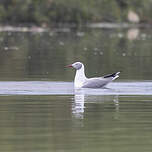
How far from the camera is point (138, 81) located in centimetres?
1859

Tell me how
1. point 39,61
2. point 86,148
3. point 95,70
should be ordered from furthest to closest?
point 39,61, point 95,70, point 86,148

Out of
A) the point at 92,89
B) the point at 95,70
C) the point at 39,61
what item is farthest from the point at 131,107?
the point at 39,61

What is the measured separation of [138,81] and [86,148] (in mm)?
8457

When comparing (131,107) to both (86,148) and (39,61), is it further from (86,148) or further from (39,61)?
(39,61)

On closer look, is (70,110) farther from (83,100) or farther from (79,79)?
(79,79)

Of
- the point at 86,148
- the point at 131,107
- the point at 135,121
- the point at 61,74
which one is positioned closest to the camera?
the point at 86,148

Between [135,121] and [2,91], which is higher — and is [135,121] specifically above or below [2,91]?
below

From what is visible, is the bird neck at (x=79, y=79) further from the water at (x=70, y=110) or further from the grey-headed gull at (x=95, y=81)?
the water at (x=70, y=110)

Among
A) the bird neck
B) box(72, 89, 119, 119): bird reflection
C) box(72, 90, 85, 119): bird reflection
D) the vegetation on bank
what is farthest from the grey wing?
the vegetation on bank

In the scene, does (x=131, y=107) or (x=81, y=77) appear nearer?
(x=131, y=107)

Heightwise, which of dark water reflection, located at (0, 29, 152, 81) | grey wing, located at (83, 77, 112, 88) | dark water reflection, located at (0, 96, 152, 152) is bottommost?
dark water reflection, located at (0, 96, 152, 152)

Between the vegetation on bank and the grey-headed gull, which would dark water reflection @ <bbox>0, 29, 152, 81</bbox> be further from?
the vegetation on bank

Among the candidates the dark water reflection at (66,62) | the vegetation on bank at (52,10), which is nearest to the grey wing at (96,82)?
the dark water reflection at (66,62)

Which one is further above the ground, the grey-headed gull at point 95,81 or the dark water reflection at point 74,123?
the grey-headed gull at point 95,81
